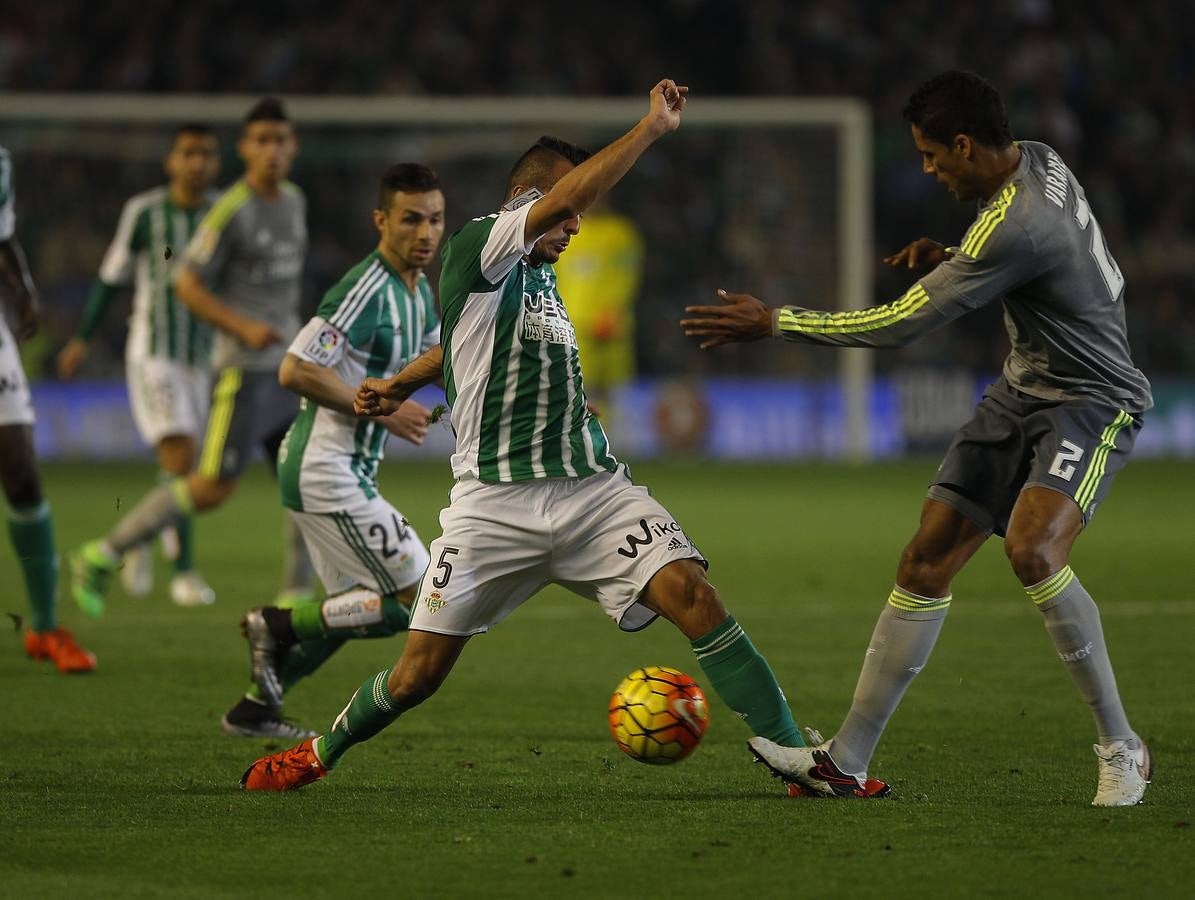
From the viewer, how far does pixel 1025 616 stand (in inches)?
366

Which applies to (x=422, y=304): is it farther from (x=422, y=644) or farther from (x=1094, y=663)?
(x=1094, y=663)

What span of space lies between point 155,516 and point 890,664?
5.10 m

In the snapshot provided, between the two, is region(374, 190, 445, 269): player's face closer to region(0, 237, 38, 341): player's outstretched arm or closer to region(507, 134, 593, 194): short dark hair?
region(507, 134, 593, 194): short dark hair

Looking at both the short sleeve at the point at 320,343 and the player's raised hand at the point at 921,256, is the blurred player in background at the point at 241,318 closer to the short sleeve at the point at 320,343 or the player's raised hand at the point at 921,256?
the short sleeve at the point at 320,343

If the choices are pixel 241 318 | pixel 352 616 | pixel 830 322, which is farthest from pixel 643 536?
pixel 241 318

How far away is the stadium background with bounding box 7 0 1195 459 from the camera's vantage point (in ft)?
64.5

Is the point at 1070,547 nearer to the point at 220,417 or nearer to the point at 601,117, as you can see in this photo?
the point at 220,417

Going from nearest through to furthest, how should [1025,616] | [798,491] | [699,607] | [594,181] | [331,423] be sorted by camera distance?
[594,181] < [699,607] < [331,423] < [1025,616] < [798,491]

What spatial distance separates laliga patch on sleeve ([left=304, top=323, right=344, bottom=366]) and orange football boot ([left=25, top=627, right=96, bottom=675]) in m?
2.21

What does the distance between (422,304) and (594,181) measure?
6.77 feet

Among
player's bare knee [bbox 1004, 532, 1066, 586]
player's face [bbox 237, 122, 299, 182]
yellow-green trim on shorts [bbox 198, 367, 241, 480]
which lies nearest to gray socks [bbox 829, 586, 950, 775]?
player's bare knee [bbox 1004, 532, 1066, 586]

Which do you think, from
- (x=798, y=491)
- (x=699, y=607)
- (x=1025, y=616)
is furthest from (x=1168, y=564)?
(x=699, y=607)

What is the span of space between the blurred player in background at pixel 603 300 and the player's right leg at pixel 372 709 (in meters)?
14.6

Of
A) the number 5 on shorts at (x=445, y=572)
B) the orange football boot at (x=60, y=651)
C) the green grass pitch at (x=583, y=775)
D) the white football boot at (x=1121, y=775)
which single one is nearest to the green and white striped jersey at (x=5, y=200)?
the orange football boot at (x=60, y=651)
